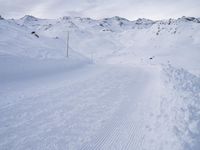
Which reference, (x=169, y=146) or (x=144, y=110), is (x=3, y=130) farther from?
(x=144, y=110)

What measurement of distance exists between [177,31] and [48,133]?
95.0m

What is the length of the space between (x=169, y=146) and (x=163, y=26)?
108m

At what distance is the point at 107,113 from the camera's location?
8.98 metres

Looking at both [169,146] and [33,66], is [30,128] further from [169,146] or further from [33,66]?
[33,66]

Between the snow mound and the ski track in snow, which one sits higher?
the snow mound

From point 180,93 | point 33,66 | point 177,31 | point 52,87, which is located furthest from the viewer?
point 177,31

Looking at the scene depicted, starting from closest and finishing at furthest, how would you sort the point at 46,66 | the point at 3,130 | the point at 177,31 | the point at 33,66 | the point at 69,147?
the point at 69,147, the point at 3,130, the point at 33,66, the point at 46,66, the point at 177,31

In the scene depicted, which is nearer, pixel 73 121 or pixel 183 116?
pixel 73 121

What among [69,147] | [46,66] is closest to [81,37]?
[46,66]

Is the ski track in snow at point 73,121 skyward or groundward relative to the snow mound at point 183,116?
groundward

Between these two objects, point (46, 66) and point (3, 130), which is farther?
point (46, 66)

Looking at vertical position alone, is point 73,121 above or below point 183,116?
below

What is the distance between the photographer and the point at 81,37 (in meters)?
111

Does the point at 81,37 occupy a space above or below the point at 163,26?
below
